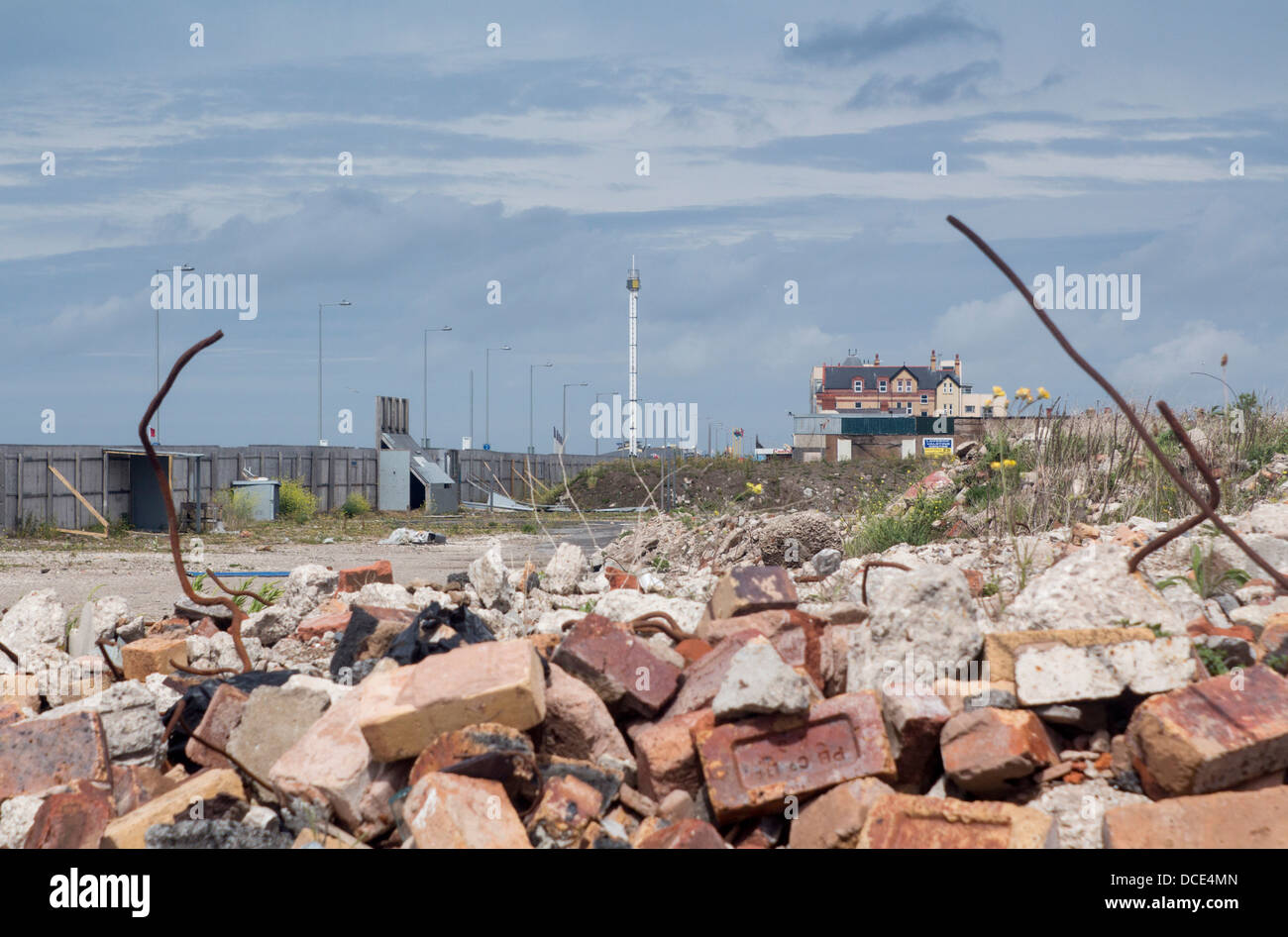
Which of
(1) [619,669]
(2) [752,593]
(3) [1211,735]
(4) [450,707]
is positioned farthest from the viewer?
(2) [752,593]

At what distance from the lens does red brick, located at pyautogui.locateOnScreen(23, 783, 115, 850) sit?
12.0ft

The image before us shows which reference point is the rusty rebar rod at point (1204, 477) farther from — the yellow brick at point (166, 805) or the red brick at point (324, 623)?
the red brick at point (324, 623)

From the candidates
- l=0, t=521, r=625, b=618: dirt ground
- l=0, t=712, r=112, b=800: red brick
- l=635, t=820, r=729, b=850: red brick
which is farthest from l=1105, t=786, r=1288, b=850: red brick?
l=0, t=521, r=625, b=618: dirt ground

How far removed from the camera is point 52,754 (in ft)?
13.5

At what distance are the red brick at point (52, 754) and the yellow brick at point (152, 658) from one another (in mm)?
1356

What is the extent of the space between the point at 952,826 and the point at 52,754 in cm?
338

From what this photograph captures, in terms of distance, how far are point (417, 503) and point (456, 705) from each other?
3740cm

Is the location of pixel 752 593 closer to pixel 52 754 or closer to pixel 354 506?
pixel 52 754

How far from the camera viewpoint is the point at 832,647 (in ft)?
13.8

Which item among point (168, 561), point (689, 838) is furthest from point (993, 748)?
point (168, 561)

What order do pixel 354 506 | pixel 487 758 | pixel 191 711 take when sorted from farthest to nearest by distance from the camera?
pixel 354 506 < pixel 191 711 < pixel 487 758
